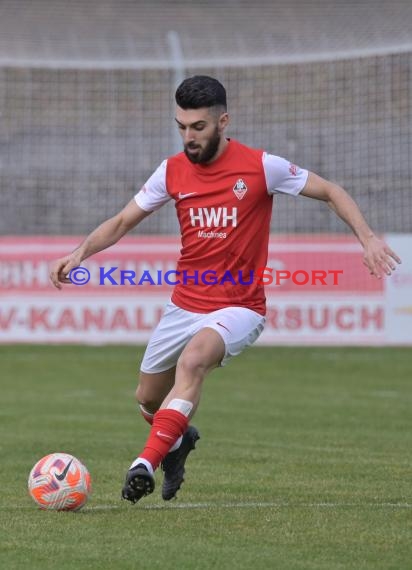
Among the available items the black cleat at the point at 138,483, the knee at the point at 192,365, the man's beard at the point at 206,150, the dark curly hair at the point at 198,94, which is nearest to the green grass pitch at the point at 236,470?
the black cleat at the point at 138,483

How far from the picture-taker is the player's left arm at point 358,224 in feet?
23.3

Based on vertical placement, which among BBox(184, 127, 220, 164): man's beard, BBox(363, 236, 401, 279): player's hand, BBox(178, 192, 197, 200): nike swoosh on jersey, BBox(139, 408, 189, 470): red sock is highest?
BBox(184, 127, 220, 164): man's beard

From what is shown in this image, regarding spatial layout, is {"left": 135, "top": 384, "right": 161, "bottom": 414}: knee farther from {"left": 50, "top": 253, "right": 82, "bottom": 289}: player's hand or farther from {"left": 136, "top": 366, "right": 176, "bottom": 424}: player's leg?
{"left": 50, "top": 253, "right": 82, "bottom": 289}: player's hand

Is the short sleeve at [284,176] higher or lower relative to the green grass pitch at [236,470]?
higher

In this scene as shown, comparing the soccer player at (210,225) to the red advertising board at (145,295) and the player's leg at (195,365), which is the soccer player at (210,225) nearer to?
the player's leg at (195,365)

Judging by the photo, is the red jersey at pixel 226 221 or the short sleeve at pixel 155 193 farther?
the short sleeve at pixel 155 193

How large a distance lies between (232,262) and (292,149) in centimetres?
1616

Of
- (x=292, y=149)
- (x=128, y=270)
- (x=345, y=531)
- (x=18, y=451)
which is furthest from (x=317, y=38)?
(x=345, y=531)

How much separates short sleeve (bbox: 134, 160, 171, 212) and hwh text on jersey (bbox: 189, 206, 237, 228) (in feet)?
1.04

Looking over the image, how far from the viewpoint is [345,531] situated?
664cm

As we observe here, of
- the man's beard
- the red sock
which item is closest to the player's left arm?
the man's beard

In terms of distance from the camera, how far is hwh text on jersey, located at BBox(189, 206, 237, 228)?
7.68 meters

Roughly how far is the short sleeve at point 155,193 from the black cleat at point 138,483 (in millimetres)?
1837

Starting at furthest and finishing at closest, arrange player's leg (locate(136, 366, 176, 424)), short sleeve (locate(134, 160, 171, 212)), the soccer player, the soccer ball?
1. player's leg (locate(136, 366, 176, 424))
2. short sleeve (locate(134, 160, 171, 212))
3. the soccer player
4. the soccer ball
